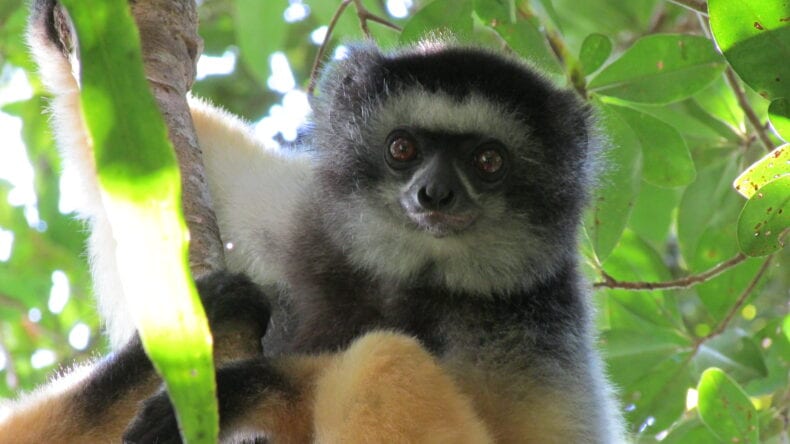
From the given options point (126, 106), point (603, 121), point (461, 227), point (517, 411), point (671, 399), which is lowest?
point (671, 399)

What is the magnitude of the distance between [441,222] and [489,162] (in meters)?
0.46

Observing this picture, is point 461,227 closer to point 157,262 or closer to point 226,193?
point 226,193

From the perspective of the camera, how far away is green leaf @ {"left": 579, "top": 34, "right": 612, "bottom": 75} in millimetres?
4512

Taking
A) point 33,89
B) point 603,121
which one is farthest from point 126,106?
point 33,89

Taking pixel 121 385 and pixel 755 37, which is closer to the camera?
pixel 755 37

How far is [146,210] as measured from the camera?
1916mm

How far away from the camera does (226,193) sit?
4.80 m

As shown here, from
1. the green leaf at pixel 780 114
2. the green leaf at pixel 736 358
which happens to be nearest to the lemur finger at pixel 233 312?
the green leaf at pixel 780 114

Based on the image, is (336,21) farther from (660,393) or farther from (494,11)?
(660,393)

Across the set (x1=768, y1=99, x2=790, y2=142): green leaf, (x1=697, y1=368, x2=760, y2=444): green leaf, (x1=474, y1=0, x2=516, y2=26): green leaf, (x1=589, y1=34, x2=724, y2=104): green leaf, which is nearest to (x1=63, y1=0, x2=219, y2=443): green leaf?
(x1=768, y1=99, x2=790, y2=142): green leaf

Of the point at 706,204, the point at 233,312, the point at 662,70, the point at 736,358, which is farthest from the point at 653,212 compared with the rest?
the point at 233,312

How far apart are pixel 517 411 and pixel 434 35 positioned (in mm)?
2113

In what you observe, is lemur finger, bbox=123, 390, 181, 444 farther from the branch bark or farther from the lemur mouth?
the lemur mouth

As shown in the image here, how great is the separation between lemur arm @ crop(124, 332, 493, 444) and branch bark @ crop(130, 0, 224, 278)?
0.45 metres
